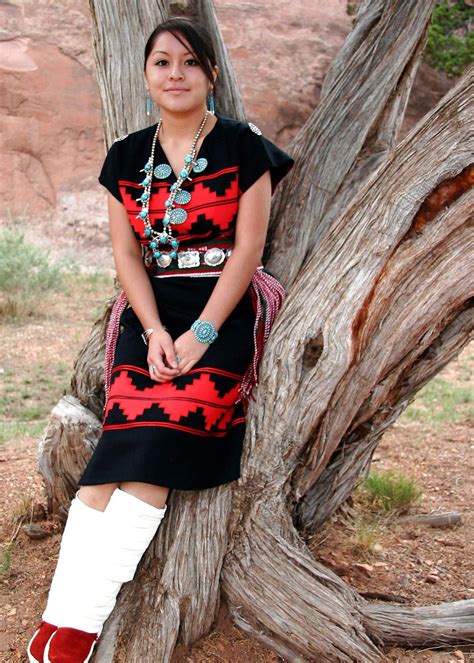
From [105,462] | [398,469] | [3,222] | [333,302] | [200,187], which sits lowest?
[3,222]

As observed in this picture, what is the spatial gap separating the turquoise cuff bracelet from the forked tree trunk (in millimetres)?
168

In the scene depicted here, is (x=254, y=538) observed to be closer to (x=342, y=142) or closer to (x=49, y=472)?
(x=49, y=472)

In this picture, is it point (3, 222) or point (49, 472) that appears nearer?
point (49, 472)

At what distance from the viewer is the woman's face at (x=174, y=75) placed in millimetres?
2398

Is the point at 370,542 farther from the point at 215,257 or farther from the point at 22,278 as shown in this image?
the point at 22,278

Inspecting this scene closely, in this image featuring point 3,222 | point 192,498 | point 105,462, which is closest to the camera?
point 105,462

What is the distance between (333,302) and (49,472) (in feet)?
3.69

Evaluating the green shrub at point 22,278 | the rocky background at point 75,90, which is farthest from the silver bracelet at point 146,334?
the rocky background at point 75,90

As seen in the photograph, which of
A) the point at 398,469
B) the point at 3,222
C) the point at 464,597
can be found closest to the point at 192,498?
the point at 464,597

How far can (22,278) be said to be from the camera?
803 cm

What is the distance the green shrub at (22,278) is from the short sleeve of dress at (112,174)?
5.17m

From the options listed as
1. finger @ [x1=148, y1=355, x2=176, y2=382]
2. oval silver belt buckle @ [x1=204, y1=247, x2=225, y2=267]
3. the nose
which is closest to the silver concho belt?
oval silver belt buckle @ [x1=204, y1=247, x2=225, y2=267]

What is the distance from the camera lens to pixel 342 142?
9.17 ft

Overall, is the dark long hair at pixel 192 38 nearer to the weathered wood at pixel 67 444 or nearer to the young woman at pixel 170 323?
the young woman at pixel 170 323
